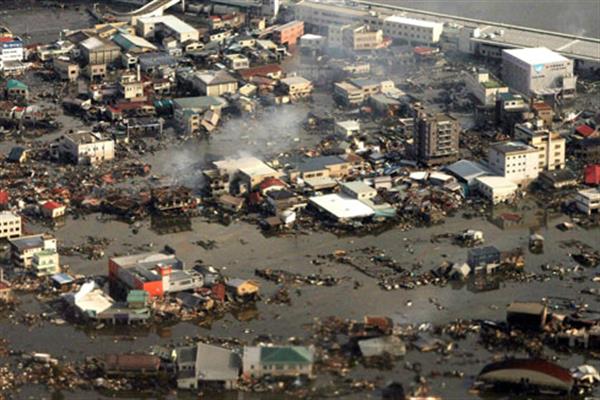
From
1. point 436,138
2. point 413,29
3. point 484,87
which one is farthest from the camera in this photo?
point 413,29

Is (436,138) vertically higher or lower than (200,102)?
higher

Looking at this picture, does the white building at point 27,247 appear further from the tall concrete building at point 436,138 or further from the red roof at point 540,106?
the red roof at point 540,106

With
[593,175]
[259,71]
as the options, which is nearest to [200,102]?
[259,71]

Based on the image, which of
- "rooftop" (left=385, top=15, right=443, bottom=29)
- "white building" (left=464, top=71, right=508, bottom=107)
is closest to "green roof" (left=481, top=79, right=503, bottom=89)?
"white building" (left=464, top=71, right=508, bottom=107)

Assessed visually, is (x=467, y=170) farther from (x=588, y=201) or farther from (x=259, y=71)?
(x=259, y=71)

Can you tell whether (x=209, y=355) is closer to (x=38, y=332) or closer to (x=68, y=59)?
(x=38, y=332)

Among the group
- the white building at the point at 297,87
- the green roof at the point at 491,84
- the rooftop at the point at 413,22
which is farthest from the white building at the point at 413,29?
the white building at the point at 297,87

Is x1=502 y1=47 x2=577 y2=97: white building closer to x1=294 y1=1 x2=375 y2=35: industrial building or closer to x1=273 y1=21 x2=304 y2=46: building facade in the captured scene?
x1=294 y1=1 x2=375 y2=35: industrial building
